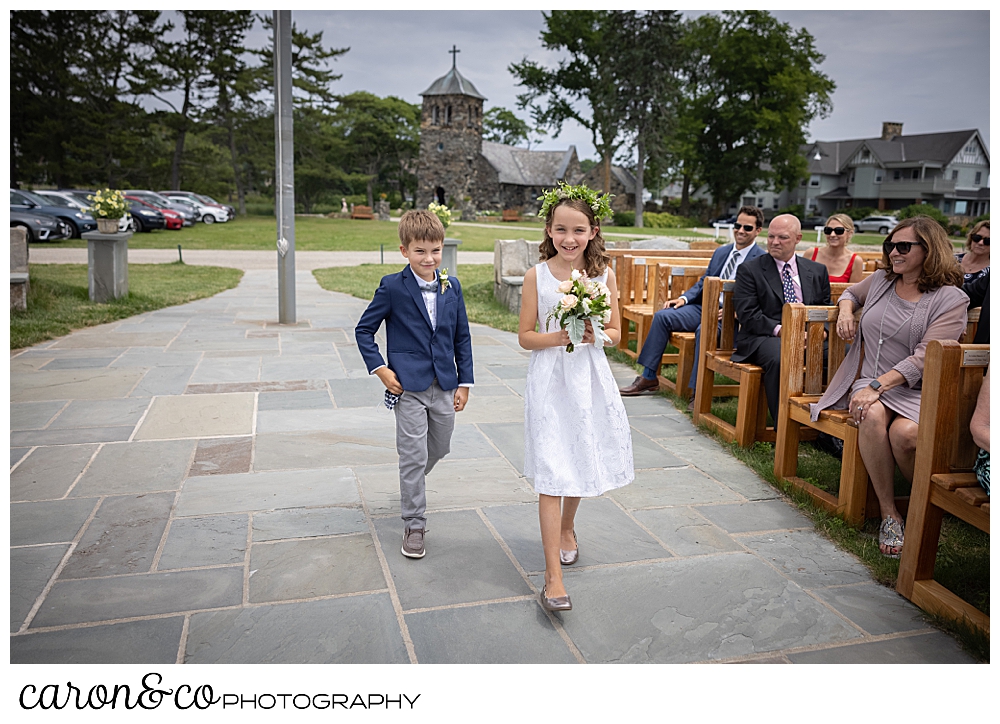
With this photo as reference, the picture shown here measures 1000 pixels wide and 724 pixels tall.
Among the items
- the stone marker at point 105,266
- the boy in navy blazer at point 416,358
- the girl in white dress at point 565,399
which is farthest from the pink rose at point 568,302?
the stone marker at point 105,266

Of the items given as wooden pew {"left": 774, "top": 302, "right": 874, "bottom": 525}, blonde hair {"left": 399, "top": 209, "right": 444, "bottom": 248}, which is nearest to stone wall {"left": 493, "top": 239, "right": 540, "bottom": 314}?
wooden pew {"left": 774, "top": 302, "right": 874, "bottom": 525}

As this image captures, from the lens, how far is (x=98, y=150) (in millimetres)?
36812

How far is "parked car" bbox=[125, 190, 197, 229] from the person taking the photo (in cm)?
3006

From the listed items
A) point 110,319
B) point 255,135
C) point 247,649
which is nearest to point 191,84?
point 255,135

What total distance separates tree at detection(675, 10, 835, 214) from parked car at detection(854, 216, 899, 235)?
504 cm

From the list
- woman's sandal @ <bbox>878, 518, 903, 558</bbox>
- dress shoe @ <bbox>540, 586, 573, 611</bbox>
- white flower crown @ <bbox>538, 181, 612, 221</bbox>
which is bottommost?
dress shoe @ <bbox>540, 586, 573, 611</bbox>

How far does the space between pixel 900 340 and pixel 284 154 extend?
7.03m

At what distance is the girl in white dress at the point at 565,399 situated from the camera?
2.93 m

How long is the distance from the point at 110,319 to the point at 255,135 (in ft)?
127

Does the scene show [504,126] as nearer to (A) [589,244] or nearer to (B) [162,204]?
(B) [162,204]

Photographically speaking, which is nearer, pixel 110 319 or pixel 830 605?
pixel 830 605

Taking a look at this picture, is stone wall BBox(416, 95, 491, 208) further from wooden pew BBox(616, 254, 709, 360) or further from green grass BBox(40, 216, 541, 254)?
wooden pew BBox(616, 254, 709, 360)

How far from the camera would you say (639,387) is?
6434 mm

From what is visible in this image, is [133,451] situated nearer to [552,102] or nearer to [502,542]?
[502,542]
